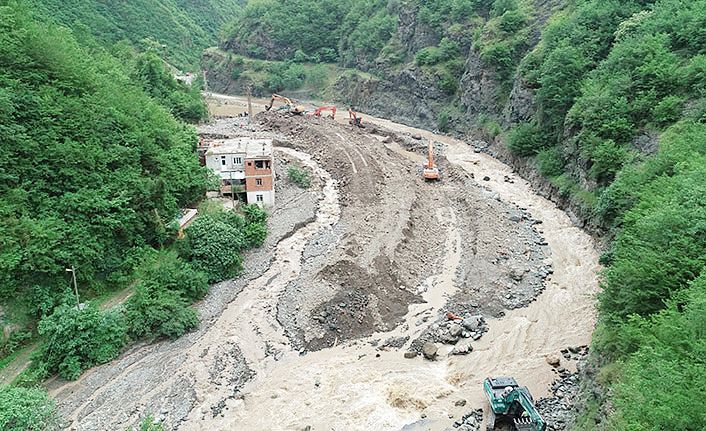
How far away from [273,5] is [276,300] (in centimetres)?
9326

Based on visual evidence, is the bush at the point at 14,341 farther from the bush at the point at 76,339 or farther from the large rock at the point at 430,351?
the large rock at the point at 430,351

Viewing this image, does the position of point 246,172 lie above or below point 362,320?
above

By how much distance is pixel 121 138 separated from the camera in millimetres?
31344

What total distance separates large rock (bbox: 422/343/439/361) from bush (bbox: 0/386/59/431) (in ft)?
53.1

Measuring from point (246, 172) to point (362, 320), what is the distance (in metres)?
17.6

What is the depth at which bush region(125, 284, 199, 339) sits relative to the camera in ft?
83.8

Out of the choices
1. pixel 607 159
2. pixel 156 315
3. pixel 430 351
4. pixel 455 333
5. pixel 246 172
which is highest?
pixel 607 159

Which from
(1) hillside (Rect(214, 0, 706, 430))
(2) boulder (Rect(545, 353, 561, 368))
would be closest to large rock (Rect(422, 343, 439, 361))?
(2) boulder (Rect(545, 353, 561, 368))

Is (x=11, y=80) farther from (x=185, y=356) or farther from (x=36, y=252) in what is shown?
(x=185, y=356)

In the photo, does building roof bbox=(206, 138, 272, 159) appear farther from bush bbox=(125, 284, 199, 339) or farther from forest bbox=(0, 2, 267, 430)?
bush bbox=(125, 284, 199, 339)

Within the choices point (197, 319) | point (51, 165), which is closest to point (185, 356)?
point (197, 319)

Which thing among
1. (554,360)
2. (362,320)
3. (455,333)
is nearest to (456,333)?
(455,333)

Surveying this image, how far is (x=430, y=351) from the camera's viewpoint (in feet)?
81.5

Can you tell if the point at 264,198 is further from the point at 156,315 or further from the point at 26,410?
the point at 26,410
